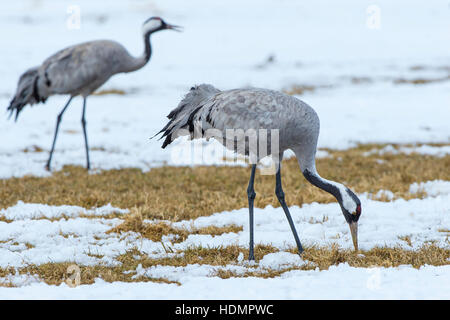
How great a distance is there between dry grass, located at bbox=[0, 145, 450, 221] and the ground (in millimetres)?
27

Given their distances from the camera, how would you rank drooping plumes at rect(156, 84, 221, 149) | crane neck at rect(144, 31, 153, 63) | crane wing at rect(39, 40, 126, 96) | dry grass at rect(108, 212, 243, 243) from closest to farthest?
drooping plumes at rect(156, 84, 221, 149) → dry grass at rect(108, 212, 243, 243) → crane wing at rect(39, 40, 126, 96) → crane neck at rect(144, 31, 153, 63)

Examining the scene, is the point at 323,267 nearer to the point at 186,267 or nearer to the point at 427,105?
the point at 186,267

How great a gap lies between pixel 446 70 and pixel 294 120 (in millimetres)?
19887

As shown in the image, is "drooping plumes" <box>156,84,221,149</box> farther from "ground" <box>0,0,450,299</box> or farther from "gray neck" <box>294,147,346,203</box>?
"gray neck" <box>294,147,346,203</box>

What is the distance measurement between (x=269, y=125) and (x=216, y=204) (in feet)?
7.38

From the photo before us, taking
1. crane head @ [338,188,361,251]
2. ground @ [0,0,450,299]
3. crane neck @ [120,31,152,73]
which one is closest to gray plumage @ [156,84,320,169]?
crane head @ [338,188,361,251]

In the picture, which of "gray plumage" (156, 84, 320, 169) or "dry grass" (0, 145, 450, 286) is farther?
"gray plumage" (156, 84, 320, 169)

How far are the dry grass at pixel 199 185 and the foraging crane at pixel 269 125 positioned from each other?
4.64ft

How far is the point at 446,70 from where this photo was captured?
72.6 feet

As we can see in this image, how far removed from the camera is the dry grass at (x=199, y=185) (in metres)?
6.69

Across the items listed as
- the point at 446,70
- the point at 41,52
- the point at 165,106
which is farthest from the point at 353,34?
the point at 165,106

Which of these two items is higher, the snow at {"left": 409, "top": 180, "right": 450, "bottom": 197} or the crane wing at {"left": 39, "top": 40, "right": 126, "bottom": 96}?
the crane wing at {"left": 39, "top": 40, "right": 126, "bottom": 96}

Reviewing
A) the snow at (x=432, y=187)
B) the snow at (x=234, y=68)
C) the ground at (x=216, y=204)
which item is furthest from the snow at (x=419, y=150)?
the snow at (x=432, y=187)

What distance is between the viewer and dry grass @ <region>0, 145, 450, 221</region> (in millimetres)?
6691
